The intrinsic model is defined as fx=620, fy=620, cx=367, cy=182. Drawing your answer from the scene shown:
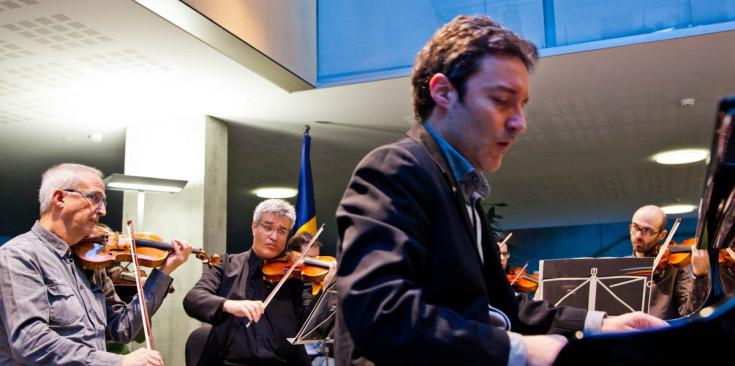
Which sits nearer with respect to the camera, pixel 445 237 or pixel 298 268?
pixel 445 237

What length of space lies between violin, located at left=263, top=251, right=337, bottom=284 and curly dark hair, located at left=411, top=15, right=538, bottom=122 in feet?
7.34

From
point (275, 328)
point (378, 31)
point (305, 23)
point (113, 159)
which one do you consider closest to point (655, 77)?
point (378, 31)

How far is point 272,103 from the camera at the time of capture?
514cm

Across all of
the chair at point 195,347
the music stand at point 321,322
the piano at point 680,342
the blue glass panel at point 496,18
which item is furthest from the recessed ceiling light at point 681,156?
the piano at point 680,342

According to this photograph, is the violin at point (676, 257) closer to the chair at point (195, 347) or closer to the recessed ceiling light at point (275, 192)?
the chair at point (195, 347)

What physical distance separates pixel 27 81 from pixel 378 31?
8.23 ft

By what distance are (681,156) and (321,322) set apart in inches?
222

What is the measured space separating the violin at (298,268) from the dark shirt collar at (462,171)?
2262 millimetres

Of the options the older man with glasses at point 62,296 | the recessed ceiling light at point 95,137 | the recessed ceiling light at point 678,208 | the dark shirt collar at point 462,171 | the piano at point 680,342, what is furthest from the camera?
the recessed ceiling light at point 678,208

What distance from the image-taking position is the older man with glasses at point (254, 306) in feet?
10.1

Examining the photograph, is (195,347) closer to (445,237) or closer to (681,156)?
(445,237)

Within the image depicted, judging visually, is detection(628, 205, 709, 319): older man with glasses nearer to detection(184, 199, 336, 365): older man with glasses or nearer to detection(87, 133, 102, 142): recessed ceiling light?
detection(184, 199, 336, 365): older man with glasses

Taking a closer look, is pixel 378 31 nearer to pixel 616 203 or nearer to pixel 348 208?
pixel 348 208

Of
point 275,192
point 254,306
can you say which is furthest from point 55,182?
point 275,192
